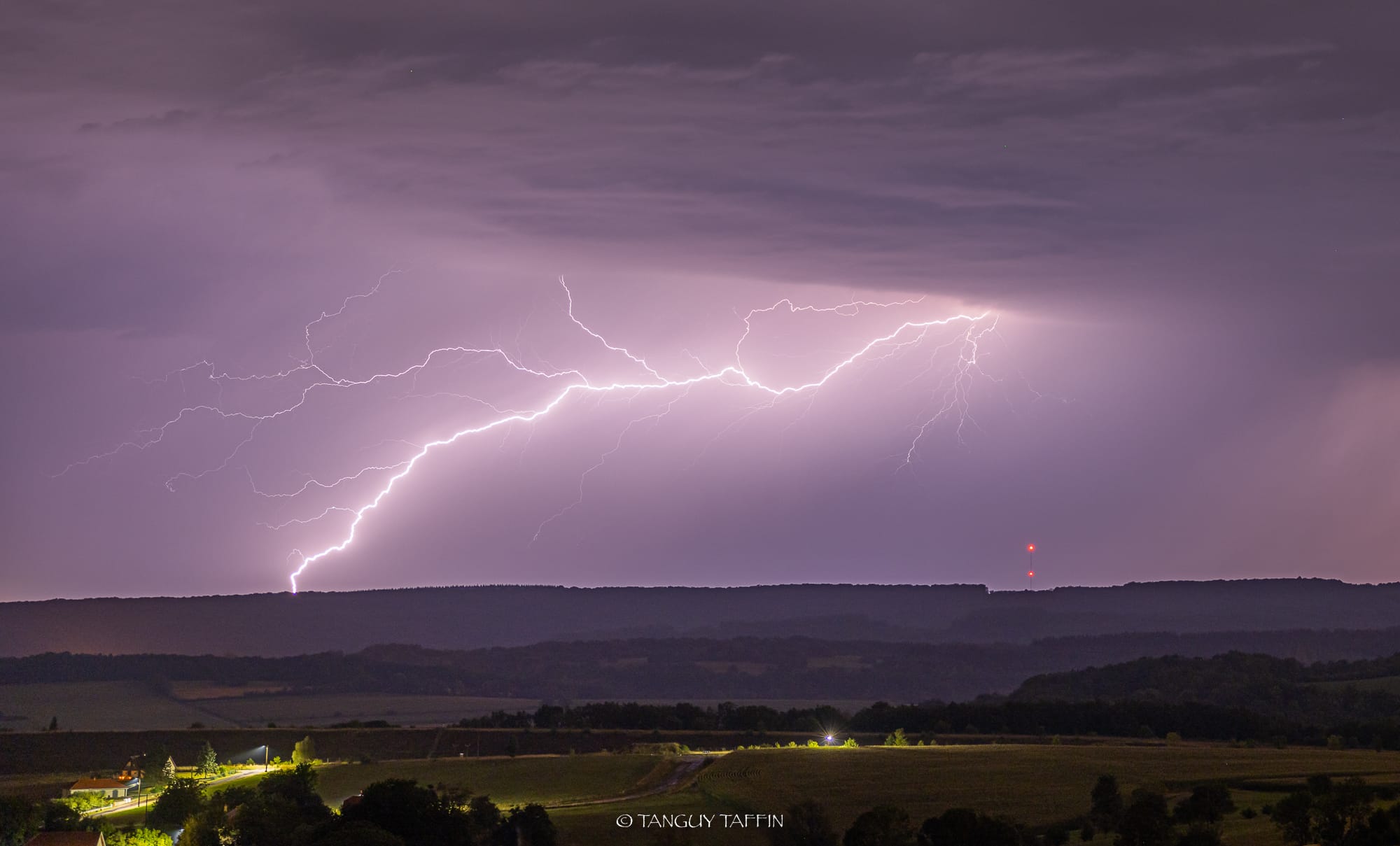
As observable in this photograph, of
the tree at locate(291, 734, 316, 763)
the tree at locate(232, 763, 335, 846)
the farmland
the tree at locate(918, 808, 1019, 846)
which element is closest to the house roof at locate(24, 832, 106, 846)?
the tree at locate(232, 763, 335, 846)

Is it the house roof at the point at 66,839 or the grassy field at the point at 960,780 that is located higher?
the grassy field at the point at 960,780

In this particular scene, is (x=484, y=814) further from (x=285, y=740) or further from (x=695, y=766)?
(x=285, y=740)

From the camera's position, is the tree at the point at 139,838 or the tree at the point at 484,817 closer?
the tree at the point at 484,817

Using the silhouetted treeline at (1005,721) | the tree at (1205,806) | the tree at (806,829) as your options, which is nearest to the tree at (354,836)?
the tree at (806,829)

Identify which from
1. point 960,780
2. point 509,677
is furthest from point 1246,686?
point 509,677

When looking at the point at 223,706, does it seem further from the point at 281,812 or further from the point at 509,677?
the point at 281,812

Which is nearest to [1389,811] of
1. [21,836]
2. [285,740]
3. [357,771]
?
[21,836]

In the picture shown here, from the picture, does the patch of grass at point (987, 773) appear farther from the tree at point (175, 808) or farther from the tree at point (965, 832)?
the tree at point (175, 808)
